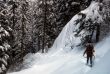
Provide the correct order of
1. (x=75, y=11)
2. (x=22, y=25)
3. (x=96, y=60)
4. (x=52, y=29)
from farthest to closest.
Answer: (x=52, y=29), (x=22, y=25), (x=75, y=11), (x=96, y=60)

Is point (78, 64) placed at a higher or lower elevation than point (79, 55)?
lower

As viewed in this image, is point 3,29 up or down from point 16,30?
down

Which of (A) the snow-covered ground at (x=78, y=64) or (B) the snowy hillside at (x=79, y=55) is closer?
(A) the snow-covered ground at (x=78, y=64)

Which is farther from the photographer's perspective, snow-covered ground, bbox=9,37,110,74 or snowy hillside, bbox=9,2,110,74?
snowy hillside, bbox=9,2,110,74

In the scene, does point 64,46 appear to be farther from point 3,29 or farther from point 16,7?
point 16,7

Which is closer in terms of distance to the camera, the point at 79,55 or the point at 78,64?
the point at 78,64

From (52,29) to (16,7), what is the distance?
30.5 ft

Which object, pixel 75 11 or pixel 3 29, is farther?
pixel 75 11

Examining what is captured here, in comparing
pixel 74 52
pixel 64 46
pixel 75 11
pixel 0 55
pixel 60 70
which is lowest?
pixel 60 70

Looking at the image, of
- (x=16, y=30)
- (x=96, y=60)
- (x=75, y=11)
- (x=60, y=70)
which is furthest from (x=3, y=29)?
(x=16, y=30)

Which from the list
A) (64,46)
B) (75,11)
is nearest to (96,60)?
(64,46)

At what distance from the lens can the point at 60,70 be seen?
22.7 metres

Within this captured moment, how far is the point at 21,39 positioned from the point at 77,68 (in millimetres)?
24190

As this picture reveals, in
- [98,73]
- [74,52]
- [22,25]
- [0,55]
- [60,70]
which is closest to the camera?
[98,73]
